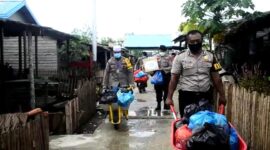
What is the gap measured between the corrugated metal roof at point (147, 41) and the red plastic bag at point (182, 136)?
3163 centimetres

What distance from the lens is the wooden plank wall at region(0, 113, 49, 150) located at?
4562mm

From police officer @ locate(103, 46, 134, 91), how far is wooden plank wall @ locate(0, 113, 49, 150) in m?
3.46

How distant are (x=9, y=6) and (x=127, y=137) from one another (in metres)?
10.7

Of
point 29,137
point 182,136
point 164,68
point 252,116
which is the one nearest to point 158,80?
point 164,68

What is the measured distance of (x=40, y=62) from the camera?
19797mm

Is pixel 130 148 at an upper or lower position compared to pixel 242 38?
lower

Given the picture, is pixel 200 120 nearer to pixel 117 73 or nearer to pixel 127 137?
pixel 127 137

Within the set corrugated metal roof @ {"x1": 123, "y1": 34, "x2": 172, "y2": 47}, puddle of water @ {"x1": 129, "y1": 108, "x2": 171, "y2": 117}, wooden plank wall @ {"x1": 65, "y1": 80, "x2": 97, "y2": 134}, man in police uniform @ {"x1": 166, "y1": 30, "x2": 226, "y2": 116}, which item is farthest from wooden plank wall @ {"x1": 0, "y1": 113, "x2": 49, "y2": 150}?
corrugated metal roof @ {"x1": 123, "y1": 34, "x2": 172, "y2": 47}

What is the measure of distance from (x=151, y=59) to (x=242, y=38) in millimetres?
3847

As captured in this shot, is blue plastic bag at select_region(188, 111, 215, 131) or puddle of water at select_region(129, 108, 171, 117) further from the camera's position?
puddle of water at select_region(129, 108, 171, 117)

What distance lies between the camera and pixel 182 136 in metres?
3.98

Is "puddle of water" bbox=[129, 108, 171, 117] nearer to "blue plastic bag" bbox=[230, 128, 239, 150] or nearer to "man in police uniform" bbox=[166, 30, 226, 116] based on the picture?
"man in police uniform" bbox=[166, 30, 226, 116]

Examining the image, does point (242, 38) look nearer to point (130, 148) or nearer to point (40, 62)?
point (130, 148)

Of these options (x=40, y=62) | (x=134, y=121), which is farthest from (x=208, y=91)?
(x=40, y=62)
